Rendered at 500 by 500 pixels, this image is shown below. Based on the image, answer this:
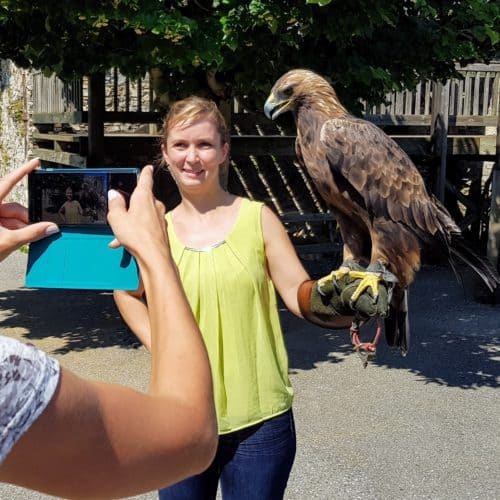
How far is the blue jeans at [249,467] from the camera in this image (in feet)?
7.63

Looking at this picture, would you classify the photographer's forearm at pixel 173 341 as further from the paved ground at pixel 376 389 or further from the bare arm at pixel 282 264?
the paved ground at pixel 376 389

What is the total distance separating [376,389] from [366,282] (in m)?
3.59

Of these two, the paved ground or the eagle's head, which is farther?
the paved ground

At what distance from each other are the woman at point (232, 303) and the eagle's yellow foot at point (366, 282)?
135 millimetres

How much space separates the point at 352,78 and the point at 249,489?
13.9 ft

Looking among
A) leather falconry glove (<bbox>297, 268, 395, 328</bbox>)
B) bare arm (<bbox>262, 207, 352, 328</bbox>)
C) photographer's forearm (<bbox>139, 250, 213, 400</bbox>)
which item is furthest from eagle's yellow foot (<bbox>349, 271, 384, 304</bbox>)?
photographer's forearm (<bbox>139, 250, 213, 400</bbox>)

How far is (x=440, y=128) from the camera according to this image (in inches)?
429

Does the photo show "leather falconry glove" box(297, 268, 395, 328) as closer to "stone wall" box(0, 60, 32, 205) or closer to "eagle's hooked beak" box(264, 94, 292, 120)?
"eagle's hooked beak" box(264, 94, 292, 120)

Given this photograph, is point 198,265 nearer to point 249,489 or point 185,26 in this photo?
point 249,489

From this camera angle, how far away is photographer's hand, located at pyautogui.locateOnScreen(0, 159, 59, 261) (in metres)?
1.40

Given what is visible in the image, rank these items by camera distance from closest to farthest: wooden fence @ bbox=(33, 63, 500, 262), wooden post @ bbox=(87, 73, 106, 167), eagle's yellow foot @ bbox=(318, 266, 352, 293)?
eagle's yellow foot @ bbox=(318, 266, 352, 293) → wooden post @ bbox=(87, 73, 106, 167) → wooden fence @ bbox=(33, 63, 500, 262)

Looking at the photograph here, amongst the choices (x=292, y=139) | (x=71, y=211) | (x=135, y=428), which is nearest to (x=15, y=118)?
(x=292, y=139)

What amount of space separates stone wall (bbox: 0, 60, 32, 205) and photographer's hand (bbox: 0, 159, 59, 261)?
11.7 metres

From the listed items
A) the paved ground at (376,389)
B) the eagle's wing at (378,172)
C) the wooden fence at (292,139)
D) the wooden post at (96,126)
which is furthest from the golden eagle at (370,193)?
the wooden fence at (292,139)
